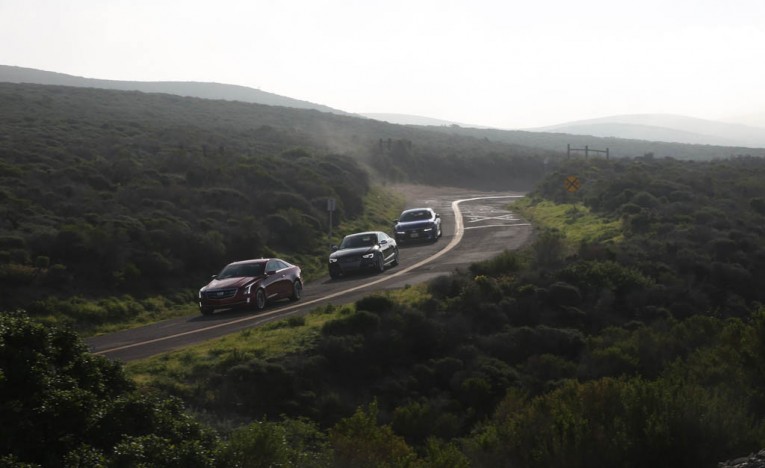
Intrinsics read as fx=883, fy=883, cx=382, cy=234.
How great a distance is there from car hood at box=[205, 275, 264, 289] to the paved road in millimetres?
802

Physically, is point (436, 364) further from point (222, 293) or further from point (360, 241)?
point (360, 241)

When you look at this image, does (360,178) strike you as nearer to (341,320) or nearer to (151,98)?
(341,320)

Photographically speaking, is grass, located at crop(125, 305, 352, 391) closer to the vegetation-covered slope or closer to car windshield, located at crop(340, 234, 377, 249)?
the vegetation-covered slope

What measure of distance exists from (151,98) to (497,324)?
8545cm

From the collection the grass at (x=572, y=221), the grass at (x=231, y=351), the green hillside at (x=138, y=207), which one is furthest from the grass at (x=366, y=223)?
the grass at (x=231, y=351)

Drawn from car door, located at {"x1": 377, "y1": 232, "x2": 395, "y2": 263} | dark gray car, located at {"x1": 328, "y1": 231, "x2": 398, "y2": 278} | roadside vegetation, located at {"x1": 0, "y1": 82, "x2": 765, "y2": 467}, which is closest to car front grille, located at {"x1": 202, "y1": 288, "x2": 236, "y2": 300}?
roadside vegetation, located at {"x1": 0, "y1": 82, "x2": 765, "y2": 467}

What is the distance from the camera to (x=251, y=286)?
963 inches

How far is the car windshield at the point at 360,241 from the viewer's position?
3228 cm

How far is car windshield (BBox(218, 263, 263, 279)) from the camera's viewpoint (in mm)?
25172

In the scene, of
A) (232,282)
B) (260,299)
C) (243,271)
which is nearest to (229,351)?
(232,282)

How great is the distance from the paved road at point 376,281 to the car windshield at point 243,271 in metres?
1.06

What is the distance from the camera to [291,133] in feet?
263

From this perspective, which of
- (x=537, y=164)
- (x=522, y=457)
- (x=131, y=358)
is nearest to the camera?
(x=522, y=457)

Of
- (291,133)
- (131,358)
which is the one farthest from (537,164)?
(131,358)
